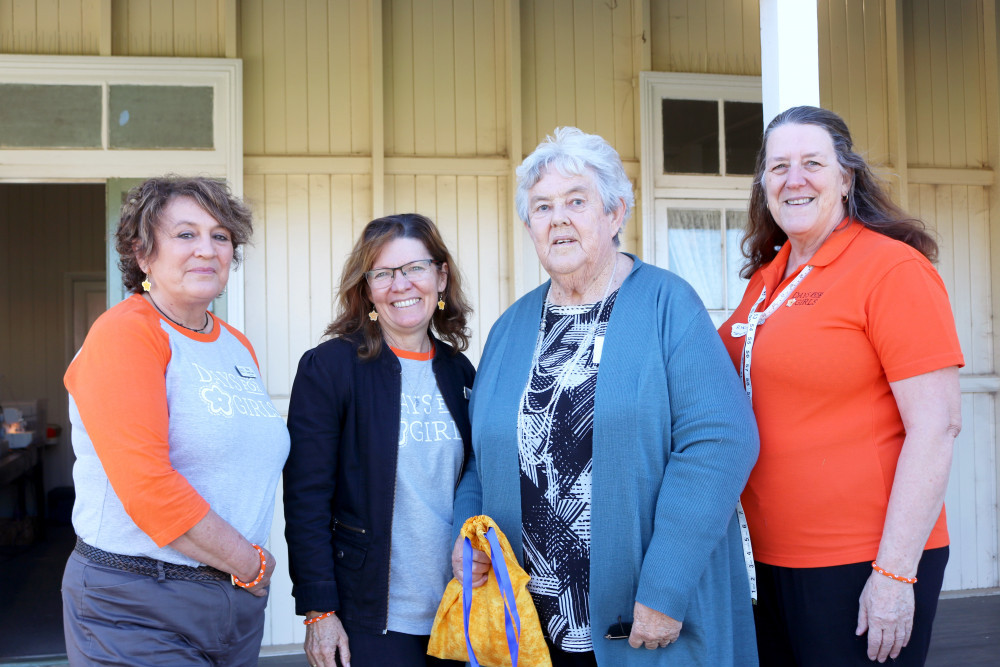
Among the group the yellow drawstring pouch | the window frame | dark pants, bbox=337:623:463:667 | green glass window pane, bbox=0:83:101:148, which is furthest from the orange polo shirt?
green glass window pane, bbox=0:83:101:148

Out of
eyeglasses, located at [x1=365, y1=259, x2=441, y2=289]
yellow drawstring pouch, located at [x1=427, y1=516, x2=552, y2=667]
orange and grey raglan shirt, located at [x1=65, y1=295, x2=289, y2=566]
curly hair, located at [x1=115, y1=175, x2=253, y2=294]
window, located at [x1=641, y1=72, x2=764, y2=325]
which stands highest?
window, located at [x1=641, y1=72, x2=764, y2=325]

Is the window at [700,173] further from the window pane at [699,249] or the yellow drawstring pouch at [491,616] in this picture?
the yellow drawstring pouch at [491,616]

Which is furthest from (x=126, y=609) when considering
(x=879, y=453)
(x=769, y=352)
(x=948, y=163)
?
(x=948, y=163)

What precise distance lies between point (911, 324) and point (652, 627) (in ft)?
2.84

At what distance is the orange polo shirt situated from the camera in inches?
68.0

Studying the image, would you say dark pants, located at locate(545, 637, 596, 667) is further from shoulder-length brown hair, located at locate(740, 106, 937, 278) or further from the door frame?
the door frame

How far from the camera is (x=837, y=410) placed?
1.80 meters

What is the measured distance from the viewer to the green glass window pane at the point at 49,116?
405 cm

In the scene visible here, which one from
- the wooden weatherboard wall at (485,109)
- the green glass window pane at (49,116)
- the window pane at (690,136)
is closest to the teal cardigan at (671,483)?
the wooden weatherboard wall at (485,109)

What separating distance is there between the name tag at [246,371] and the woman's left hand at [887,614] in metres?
1.56

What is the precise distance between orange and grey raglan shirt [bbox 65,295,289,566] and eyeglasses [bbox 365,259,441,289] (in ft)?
1.52

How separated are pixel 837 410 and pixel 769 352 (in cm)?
20

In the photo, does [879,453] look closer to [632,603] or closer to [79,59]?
[632,603]

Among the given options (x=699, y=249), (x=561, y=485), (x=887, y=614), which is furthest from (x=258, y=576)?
(x=699, y=249)
